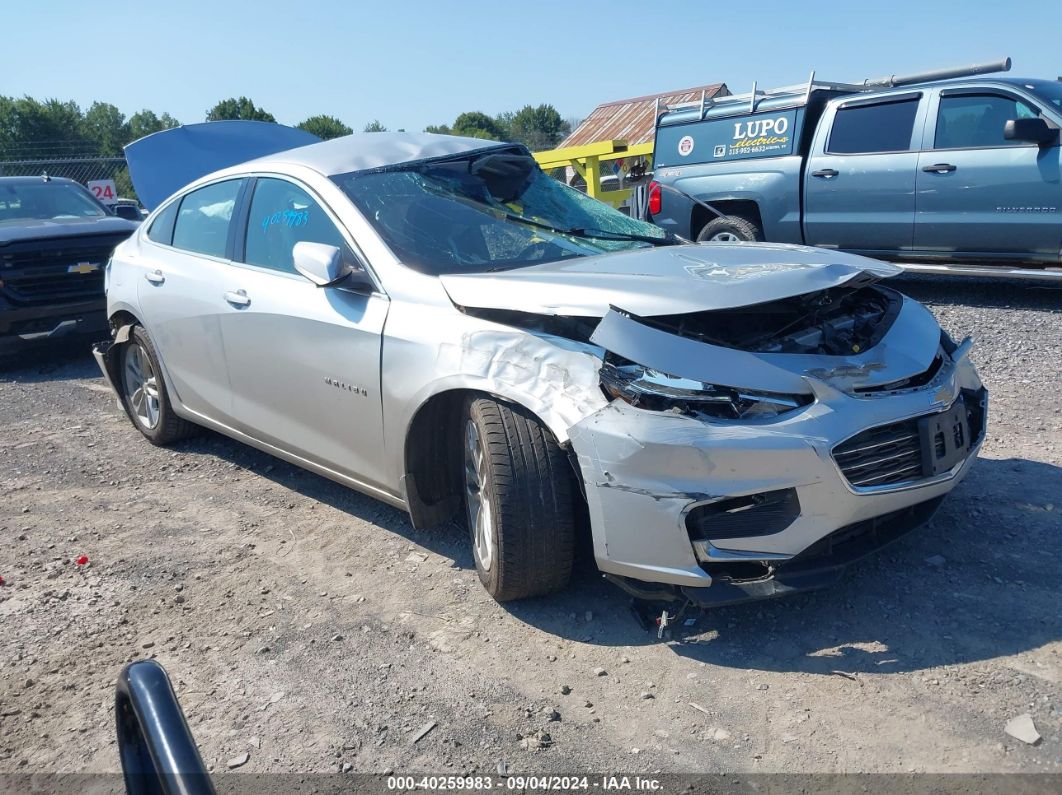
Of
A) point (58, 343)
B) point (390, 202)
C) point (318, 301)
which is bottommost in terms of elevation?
point (58, 343)

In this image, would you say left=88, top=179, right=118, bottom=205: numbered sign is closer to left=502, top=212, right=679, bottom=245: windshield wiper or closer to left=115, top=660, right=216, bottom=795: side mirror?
left=502, top=212, right=679, bottom=245: windshield wiper

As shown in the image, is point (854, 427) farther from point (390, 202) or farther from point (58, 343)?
point (58, 343)

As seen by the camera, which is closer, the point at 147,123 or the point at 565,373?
the point at 565,373

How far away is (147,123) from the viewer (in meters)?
55.0

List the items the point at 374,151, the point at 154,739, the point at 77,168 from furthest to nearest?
the point at 77,168
the point at 374,151
the point at 154,739

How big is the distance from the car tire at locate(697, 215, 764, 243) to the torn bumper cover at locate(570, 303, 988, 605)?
635 centimetres

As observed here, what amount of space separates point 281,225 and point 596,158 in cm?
829

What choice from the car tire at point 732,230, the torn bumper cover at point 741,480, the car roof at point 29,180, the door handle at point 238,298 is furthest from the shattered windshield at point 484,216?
the car roof at point 29,180

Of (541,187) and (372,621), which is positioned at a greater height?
(541,187)

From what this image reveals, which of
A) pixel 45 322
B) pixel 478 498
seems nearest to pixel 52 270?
pixel 45 322

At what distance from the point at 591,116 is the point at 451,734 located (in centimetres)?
2657

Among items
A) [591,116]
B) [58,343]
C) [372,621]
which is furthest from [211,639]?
[591,116]

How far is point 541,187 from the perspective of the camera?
460cm

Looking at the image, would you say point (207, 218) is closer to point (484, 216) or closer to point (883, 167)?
point (484, 216)
